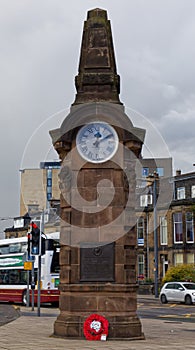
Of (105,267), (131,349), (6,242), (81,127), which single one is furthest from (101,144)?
(6,242)

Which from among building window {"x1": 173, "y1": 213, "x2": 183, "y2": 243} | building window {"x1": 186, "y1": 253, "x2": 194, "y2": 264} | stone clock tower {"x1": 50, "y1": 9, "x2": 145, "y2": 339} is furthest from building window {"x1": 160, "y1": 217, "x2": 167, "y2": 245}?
stone clock tower {"x1": 50, "y1": 9, "x2": 145, "y2": 339}

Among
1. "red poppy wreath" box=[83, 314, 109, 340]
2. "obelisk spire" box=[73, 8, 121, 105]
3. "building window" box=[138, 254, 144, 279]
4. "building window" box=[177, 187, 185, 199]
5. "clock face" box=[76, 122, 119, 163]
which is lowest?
"red poppy wreath" box=[83, 314, 109, 340]

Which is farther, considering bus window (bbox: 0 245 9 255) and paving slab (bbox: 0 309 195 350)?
bus window (bbox: 0 245 9 255)

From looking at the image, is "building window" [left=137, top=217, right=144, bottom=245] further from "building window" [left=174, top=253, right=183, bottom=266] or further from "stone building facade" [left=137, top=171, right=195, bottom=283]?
"building window" [left=174, top=253, right=183, bottom=266]

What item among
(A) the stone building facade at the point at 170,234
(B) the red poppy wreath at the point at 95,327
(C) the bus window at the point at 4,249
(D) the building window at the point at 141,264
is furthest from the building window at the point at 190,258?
(B) the red poppy wreath at the point at 95,327

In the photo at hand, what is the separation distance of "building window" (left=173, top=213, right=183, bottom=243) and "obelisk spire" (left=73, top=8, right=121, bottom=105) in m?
50.0

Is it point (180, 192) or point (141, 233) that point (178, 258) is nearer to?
point (141, 233)

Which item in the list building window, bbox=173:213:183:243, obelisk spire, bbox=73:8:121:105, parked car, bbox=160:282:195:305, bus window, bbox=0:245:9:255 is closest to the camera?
obelisk spire, bbox=73:8:121:105

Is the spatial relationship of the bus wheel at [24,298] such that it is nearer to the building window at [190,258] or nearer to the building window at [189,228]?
the building window at [190,258]

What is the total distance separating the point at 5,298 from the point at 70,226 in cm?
2601

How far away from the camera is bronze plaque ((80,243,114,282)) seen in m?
15.3

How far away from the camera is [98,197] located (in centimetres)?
1573

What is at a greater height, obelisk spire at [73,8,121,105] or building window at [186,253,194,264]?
obelisk spire at [73,8,121,105]

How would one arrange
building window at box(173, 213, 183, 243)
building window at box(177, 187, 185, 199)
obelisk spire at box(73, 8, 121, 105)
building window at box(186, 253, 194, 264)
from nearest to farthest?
obelisk spire at box(73, 8, 121, 105) < building window at box(186, 253, 194, 264) < building window at box(173, 213, 183, 243) < building window at box(177, 187, 185, 199)
